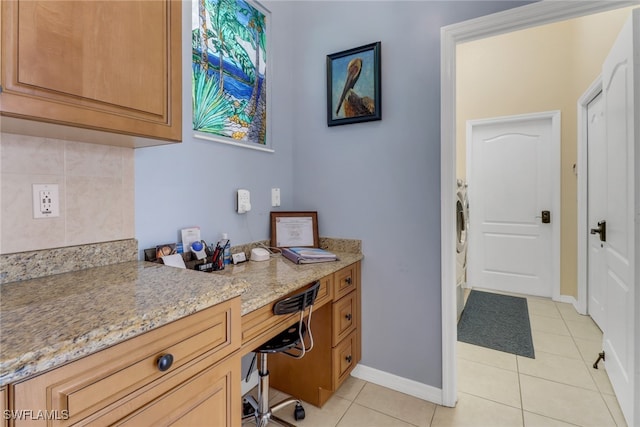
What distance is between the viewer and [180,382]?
31.2 inches

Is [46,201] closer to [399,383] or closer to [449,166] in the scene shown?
[449,166]

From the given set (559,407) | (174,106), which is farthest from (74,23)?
(559,407)

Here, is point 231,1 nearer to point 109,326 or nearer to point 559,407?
point 109,326

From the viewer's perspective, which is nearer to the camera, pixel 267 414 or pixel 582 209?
pixel 267 414

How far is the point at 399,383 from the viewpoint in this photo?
Answer: 1.86m

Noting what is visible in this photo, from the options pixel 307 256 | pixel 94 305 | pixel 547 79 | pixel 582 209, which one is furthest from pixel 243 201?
pixel 547 79

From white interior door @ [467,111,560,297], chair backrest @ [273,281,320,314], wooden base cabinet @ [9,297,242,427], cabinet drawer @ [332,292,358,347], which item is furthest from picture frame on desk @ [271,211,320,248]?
white interior door @ [467,111,560,297]

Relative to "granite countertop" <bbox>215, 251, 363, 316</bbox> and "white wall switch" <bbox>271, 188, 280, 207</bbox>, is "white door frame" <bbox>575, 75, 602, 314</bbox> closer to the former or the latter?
"granite countertop" <bbox>215, 251, 363, 316</bbox>

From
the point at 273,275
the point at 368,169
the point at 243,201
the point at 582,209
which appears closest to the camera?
the point at 273,275

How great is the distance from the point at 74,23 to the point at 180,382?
1.05m

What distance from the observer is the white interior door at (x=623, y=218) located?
1372mm

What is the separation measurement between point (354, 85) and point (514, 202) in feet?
9.02

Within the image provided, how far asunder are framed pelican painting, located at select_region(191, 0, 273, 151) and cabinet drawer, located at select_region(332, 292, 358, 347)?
1116 mm

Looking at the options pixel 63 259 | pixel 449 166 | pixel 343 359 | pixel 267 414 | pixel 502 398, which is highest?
pixel 449 166
